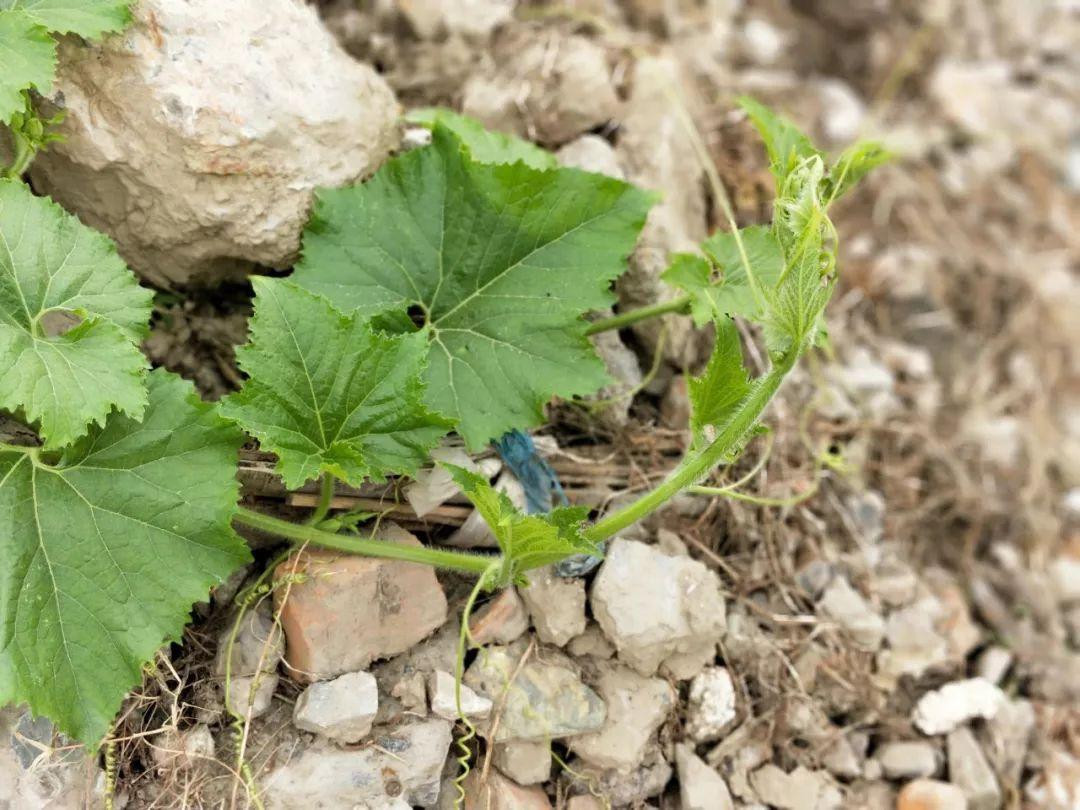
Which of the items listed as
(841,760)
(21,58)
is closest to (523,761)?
(841,760)

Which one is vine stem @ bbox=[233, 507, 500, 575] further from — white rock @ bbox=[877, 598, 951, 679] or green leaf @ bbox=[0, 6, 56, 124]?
white rock @ bbox=[877, 598, 951, 679]

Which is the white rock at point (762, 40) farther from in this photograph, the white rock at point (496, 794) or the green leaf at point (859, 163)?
the white rock at point (496, 794)

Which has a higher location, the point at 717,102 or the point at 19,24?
the point at 19,24

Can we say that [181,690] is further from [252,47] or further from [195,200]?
[252,47]

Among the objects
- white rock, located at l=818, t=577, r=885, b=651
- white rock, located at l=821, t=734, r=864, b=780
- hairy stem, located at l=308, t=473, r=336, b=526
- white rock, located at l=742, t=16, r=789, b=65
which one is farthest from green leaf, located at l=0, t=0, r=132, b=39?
white rock, located at l=742, t=16, r=789, b=65

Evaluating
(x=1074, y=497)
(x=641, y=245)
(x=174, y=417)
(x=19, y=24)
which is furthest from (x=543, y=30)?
(x=1074, y=497)

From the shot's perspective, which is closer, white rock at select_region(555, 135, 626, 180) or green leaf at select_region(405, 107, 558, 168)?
green leaf at select_region(405, 107, 558, 168)

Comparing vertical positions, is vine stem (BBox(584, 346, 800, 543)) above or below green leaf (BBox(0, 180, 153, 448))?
below
